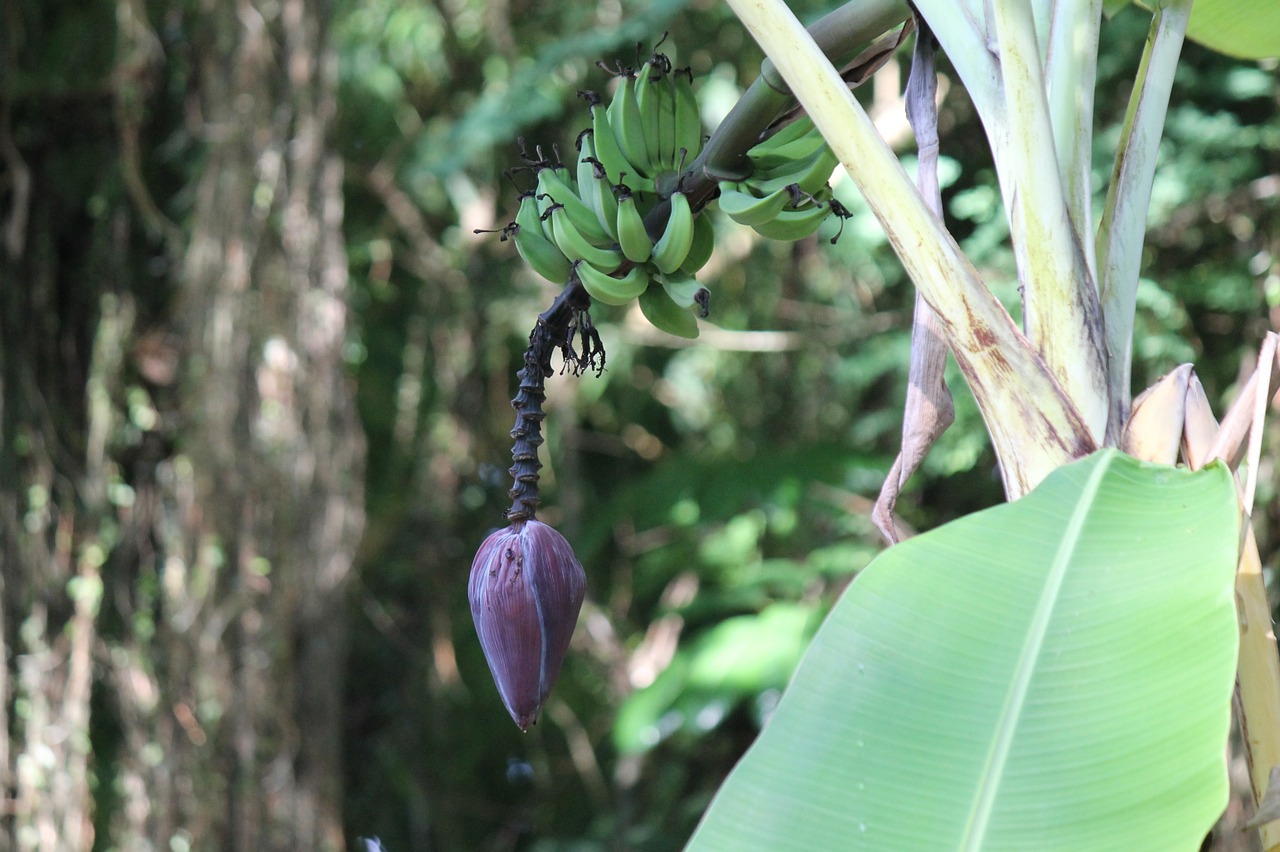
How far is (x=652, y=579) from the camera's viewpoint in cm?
241

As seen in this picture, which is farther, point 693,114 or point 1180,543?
point 693,114

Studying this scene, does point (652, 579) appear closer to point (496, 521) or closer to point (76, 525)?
point (496, 521)

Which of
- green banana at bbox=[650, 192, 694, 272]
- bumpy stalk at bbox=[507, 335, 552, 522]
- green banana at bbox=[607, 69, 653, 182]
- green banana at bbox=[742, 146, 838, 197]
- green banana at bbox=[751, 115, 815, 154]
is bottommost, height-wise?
bumpy stalk at bbox=[507, 335, 552, 522]

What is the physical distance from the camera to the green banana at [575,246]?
63 centimetres

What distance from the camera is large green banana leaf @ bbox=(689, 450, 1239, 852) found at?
15.6 inches

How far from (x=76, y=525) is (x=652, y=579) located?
3.74ft

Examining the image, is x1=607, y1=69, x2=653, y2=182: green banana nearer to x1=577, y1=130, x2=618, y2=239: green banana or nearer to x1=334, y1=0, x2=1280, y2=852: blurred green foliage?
x1=577, y1=130, x2=618, y2=239: green banana

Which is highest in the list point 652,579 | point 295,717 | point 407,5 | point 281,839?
point 407,5

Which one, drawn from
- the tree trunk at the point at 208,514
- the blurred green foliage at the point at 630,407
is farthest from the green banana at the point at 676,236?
the tree trunk at the point at 208,514

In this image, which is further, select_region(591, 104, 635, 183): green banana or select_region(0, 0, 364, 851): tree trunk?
select_region(0, 0, 364, 851): tree trunk

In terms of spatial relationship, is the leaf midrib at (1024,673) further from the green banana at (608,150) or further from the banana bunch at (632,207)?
the green banana at (608,150)

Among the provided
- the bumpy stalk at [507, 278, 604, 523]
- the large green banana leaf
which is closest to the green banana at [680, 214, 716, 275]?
the bumpy stalk at [507, 278, 604, 523]

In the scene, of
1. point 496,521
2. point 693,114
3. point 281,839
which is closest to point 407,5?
point 496,521

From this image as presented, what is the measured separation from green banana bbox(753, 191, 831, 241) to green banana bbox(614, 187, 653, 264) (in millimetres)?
61
